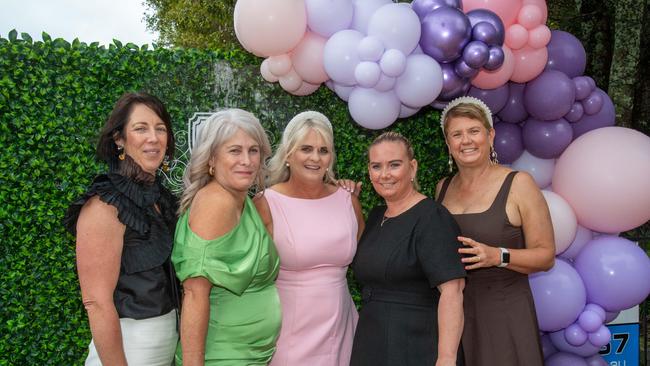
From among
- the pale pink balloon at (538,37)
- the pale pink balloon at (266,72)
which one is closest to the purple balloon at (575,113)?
the pale pink balloon at (538,37)

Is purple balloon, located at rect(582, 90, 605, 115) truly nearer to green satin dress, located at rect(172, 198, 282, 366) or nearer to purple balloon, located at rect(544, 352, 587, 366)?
purple balloon, located at rect(544, 352, 587, 366)

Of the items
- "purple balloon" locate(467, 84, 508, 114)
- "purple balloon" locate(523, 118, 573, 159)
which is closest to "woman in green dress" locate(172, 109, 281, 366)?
"purple balloon" locate(467, 84, 508, 114)

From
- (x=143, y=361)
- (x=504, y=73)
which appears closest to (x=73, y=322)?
(x=143, y=361)

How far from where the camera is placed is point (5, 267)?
3.60 meters

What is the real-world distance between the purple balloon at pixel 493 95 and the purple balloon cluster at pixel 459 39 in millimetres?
394

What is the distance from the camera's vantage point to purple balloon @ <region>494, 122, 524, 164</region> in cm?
423

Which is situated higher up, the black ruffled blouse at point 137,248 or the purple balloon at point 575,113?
the purple balloon at point 575,113

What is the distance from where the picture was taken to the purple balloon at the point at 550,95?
3896 millimetres

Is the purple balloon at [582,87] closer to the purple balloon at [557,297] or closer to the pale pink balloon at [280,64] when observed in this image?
the purple balloon at [557,297]

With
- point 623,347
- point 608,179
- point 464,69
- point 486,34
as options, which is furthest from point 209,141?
point 623,347

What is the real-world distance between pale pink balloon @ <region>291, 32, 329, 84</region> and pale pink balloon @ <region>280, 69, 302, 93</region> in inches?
2.7

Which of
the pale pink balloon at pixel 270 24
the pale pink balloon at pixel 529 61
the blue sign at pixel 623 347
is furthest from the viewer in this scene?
the blue sign at pixel 623 347

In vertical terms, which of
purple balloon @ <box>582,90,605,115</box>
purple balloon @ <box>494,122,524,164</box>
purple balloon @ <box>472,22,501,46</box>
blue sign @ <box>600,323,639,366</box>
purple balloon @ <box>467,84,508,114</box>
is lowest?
blue sign @ <box>600,323,639,366</box>

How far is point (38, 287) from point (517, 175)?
3086 mm
